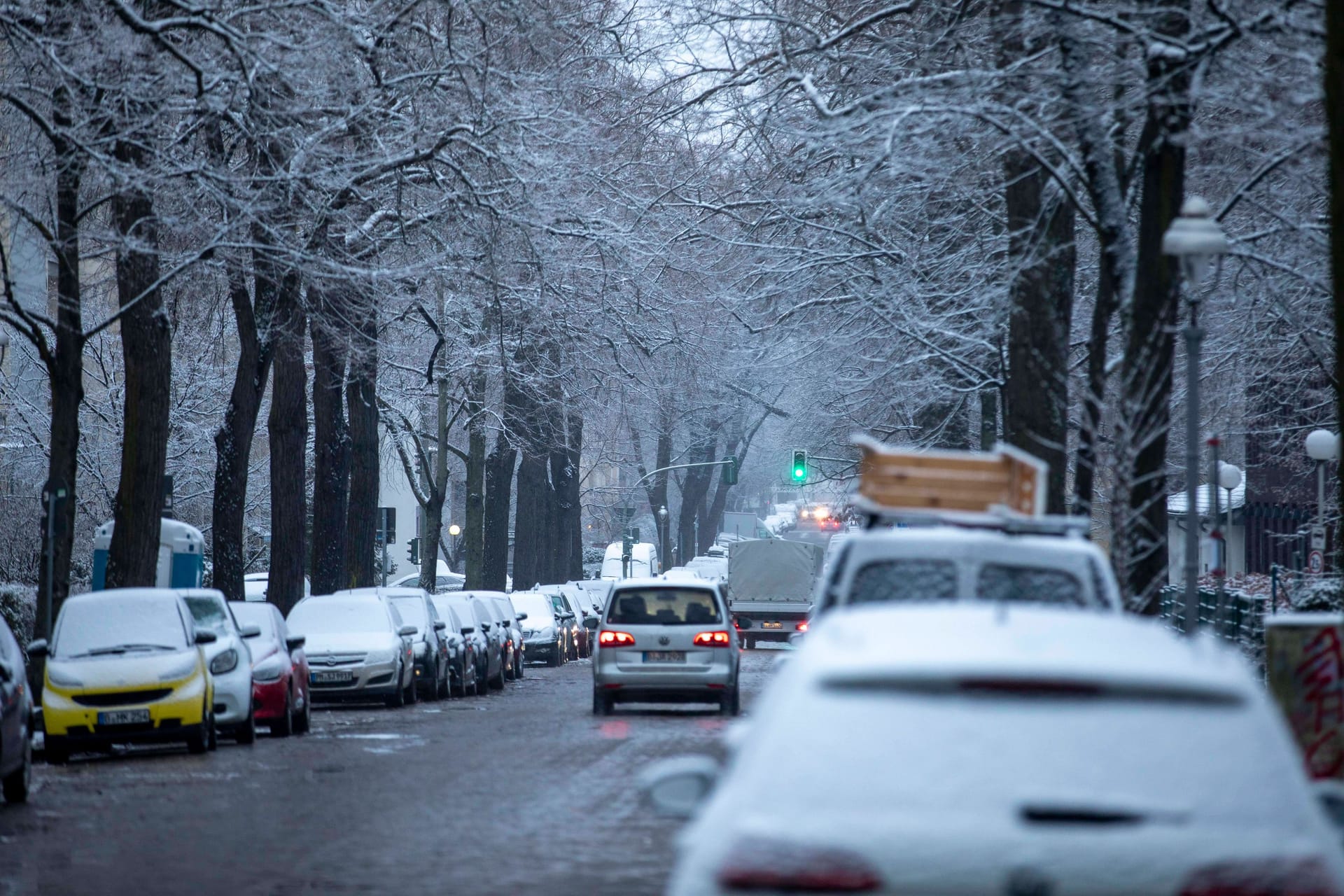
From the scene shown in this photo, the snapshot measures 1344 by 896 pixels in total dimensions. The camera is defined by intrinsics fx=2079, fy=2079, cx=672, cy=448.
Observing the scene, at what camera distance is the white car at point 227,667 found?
21.1m

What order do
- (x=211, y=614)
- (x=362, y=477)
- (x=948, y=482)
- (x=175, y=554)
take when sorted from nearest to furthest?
1. (x=948, y=482)
2. (x=211, y=614)
3. (x=175, y=554)
4. (x=362, y=477)

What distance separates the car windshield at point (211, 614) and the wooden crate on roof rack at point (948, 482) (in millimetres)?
12003

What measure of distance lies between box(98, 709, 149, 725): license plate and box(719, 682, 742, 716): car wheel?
867 centimetres

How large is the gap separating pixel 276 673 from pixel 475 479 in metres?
26.0

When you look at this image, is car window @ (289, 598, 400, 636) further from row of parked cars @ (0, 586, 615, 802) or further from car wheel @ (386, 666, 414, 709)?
car wheel @ (386, 666, 414, 709)

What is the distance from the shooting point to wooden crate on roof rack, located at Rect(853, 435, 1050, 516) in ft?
33.1

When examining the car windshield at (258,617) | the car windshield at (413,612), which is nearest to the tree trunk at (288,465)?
the car windshield at (413,612)

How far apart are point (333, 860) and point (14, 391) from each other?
3741 cm

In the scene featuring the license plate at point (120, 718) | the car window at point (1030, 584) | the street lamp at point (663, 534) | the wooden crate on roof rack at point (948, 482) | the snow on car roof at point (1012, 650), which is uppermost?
the street lamp at point (663, 534)

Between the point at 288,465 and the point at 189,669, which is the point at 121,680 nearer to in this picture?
the point at 189,669

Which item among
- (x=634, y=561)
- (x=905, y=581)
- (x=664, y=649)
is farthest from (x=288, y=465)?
(x=634, y=561)

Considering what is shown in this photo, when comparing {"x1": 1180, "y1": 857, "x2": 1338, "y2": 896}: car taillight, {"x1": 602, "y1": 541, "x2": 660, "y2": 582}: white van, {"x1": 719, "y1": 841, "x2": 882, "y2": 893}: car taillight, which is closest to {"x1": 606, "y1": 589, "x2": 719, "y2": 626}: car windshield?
{"x1": 719, "y1": 841, "x2": 882, "y2": 893}: car taillight

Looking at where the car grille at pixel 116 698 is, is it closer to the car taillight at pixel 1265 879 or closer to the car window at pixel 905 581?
the car window at pixel 905 581

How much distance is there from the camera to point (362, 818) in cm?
1407
